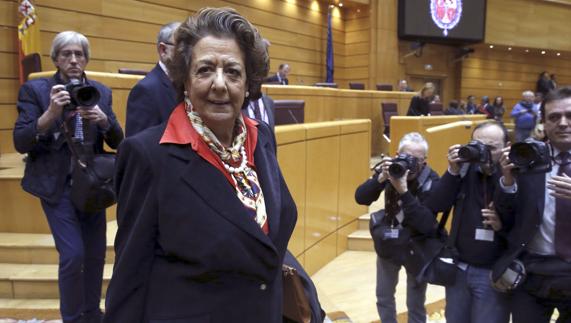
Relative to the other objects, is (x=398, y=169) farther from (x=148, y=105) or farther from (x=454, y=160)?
(x=148, y=105)

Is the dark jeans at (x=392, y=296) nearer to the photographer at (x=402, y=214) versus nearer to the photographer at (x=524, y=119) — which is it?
the photographer at (x=402, y=214)

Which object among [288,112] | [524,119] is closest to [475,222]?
[288,112]

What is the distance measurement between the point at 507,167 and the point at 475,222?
345mm

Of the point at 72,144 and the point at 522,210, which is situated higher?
the point at 72,144

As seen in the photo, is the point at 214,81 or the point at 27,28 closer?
the point at 214,81

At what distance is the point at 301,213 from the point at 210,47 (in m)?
2.80

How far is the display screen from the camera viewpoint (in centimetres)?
1301

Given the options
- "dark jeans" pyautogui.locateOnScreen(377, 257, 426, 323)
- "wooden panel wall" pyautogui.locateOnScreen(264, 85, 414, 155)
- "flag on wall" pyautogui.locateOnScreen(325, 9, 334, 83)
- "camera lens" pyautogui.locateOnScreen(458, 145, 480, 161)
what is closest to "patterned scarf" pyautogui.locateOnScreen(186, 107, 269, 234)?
"camera lens" pyautogui.locateOnScreen(458, 145, 480, 161)

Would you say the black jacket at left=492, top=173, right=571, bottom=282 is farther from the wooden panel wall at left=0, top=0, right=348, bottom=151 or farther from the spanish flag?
the spanish flag

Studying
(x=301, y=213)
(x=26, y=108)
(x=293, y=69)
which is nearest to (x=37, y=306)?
(x=26, y=108)

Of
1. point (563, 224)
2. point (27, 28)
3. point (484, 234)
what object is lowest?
point (484, 234)

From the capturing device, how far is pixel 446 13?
44.2 ft

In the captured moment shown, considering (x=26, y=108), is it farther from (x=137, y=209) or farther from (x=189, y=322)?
(x=189, y=322)

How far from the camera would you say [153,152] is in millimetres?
1070
